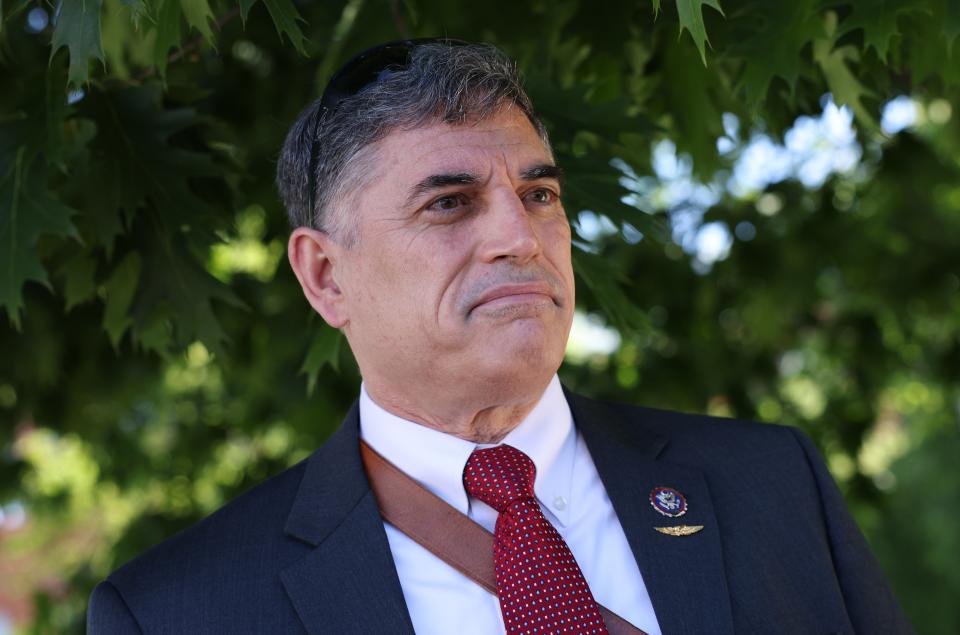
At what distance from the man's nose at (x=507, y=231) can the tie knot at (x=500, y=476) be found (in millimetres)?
395

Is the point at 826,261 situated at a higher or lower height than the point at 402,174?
lower

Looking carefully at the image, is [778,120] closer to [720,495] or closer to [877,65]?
[877,65]

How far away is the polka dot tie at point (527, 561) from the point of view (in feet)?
6.69

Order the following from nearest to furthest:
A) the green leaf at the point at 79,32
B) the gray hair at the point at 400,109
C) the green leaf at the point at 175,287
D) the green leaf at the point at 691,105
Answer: the green leaf at the point at 79,32
the gray hair at the point at 400,109
the green leaf at the point at 175,287
the green leaf at the point at 691,105

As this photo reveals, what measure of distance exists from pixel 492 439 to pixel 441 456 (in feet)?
0.37

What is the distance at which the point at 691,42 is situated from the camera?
276cm

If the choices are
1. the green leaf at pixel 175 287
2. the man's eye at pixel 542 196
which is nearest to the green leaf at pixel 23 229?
the green leaf at pixel 175 287

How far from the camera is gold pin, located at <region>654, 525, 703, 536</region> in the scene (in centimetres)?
221

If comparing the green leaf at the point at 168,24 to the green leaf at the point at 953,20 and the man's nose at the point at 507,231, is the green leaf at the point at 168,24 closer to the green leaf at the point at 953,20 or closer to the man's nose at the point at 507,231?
the man's nose at the point at 507,231

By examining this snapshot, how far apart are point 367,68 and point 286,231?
1.97m

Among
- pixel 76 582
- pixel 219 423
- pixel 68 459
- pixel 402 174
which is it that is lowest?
pixel 68 459

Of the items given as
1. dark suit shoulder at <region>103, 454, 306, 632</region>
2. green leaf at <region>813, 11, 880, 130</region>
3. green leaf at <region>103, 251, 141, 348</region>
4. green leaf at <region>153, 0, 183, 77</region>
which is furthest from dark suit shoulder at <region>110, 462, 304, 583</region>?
green leaf at <region>813, 11, 880, 130</region>

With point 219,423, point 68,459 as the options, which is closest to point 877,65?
point 219,423

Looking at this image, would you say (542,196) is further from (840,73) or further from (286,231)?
(286,231)
